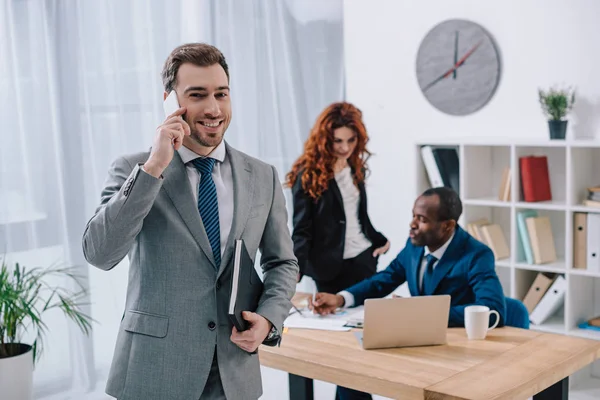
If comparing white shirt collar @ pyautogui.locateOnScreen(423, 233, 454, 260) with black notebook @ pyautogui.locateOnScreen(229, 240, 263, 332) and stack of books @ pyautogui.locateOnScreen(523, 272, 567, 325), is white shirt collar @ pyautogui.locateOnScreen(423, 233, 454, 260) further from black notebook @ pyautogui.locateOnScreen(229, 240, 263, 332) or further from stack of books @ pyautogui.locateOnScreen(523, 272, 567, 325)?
stack of books @ pyautogui.locateOnScreen(523, 272, 567, 325)

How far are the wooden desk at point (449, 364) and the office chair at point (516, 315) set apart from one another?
0.20 m

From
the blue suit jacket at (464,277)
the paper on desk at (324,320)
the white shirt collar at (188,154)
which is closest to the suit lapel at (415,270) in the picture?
the blue suit jacket at (464,277)

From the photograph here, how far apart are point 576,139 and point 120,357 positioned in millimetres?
3508

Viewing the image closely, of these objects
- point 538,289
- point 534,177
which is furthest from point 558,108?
point 538,289

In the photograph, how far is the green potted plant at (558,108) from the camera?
14.8ft

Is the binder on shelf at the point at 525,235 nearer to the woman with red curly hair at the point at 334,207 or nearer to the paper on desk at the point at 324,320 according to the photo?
the woman with red curly hair at the point at 334,207

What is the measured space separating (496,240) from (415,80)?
1.23 m

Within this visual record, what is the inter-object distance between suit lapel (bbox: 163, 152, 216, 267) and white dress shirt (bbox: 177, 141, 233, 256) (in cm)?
3

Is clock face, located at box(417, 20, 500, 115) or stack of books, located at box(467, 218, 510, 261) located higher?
clock face, located at box(417, 20, 500, 115)

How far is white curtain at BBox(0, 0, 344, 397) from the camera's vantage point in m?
3.98

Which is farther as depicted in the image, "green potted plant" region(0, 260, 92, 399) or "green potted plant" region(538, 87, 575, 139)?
"green potted plant" region(538, 87, 575, 139)

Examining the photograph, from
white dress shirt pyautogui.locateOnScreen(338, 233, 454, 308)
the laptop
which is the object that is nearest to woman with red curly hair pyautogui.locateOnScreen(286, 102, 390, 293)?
white dress shirt pyautogui.locateOnScreen(338, 233, 454, 308)

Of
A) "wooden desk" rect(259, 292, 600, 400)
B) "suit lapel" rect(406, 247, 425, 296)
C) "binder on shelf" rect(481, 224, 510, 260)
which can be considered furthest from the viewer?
"binder on shelf" rect(481, 224, 510, 260)

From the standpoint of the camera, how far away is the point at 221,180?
6.44 ft
